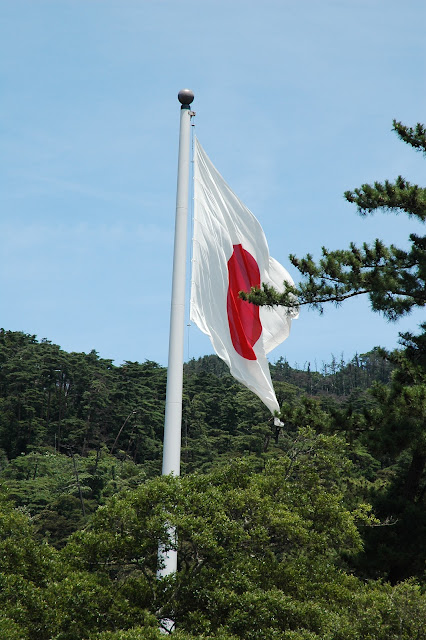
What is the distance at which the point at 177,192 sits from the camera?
11344mm

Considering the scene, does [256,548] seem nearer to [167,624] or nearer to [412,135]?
[167,624]

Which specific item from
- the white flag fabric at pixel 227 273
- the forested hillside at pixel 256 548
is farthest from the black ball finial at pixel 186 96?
the forested hillside at pixel 256 548

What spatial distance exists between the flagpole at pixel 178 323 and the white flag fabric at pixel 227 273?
0.24 meters

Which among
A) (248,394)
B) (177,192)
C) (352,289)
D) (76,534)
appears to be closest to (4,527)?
(76,534)

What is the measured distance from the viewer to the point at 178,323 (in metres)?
10.9

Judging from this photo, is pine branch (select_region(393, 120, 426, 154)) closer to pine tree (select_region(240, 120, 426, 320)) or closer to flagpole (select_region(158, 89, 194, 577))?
pine tree (select_region(240, 120, 426, 320))

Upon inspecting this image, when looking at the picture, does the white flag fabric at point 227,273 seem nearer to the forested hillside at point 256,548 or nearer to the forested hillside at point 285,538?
the forested hillside at point 285,538

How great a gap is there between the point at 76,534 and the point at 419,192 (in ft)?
27.8

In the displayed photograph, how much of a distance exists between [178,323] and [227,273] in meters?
1.36

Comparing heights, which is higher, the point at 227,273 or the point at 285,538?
the point at 227,273

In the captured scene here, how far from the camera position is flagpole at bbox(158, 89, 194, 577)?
33.9 feet

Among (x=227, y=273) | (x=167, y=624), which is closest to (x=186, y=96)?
(x=227, y=273)

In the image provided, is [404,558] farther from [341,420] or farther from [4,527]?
[4,527]

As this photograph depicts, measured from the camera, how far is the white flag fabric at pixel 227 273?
11320mm
